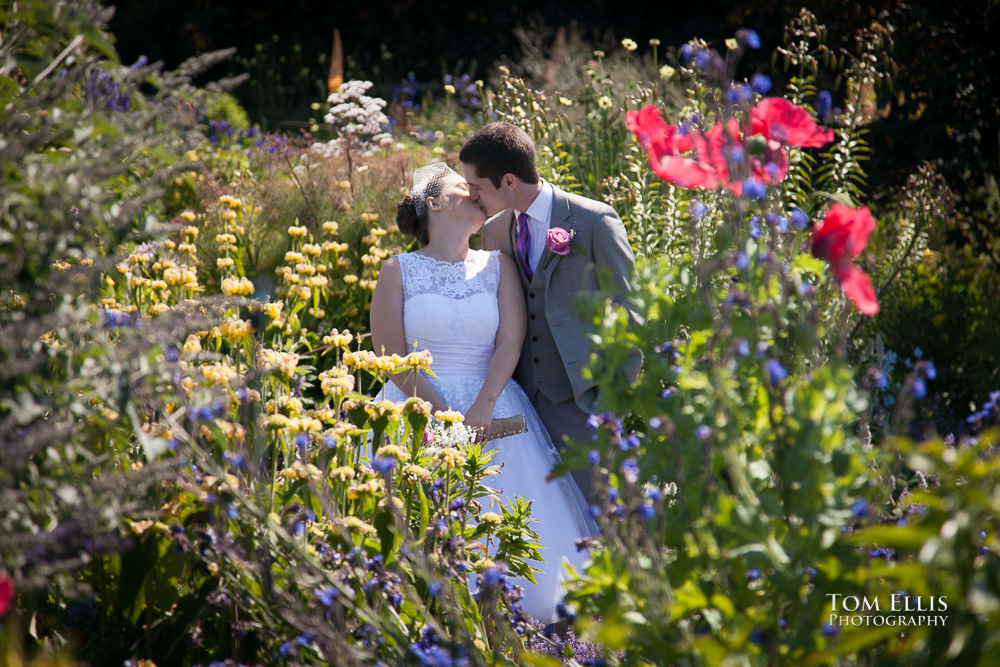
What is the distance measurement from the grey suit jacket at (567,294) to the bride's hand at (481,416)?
32cm

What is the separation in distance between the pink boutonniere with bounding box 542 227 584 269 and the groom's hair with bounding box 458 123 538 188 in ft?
0.95

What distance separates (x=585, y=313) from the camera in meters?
1.36

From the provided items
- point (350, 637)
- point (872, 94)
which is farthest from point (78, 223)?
point (872, 94)

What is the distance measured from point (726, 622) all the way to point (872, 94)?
4.80 metres

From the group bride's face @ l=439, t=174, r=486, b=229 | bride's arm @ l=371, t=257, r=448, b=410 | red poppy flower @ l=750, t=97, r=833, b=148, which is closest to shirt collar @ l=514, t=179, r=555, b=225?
bride's face @ l=439, t=174, r=486, b=229

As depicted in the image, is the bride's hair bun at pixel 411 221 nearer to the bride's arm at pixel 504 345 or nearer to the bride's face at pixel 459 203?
the bride's face at pixel 459 203

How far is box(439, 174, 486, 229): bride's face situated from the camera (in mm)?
3252

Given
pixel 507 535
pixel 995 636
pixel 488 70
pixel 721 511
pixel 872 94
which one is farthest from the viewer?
pixel 488 70

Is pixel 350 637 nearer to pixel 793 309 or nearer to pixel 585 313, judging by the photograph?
pixel 585 313

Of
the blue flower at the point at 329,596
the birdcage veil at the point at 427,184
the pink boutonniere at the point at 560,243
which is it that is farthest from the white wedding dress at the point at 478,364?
the blue flower at the point at 329,596

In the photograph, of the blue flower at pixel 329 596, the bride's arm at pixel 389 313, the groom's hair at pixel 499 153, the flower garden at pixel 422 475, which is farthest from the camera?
the bride's arm at pixel 389 313

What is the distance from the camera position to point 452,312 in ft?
10.6

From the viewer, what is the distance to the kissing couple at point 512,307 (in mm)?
3090

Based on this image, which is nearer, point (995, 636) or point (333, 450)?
point (995, 636)
